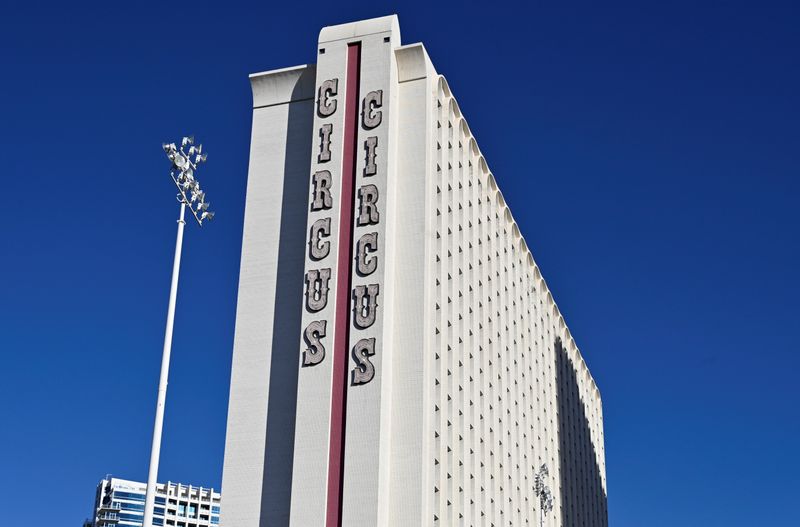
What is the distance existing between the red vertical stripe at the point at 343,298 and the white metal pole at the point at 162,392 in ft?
46.8

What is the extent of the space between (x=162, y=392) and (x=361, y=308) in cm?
1870

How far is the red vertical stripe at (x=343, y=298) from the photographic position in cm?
5547

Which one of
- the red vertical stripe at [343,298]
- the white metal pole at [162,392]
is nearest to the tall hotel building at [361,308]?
the red vertical stripe at [343,298]

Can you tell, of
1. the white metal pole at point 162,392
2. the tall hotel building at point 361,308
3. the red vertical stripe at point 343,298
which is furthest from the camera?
the tall hotel building at point 361,308

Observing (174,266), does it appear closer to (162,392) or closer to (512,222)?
(162,392)

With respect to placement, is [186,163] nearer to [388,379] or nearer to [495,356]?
[388,379]

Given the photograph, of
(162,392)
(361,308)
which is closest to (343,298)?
(361,308)

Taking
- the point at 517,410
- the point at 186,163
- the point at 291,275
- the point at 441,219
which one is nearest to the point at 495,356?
the point at 517,410

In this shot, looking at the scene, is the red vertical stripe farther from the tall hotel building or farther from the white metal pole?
the white metal pole

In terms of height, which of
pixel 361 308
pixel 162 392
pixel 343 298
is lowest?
pixel 162 392

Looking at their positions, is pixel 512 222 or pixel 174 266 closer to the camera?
pixel 174 266

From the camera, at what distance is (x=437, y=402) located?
61.4 meters

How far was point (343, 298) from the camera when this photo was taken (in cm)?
5966

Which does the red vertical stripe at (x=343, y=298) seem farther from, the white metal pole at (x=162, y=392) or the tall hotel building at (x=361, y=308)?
the white metal pole at (x=162, y=392)
